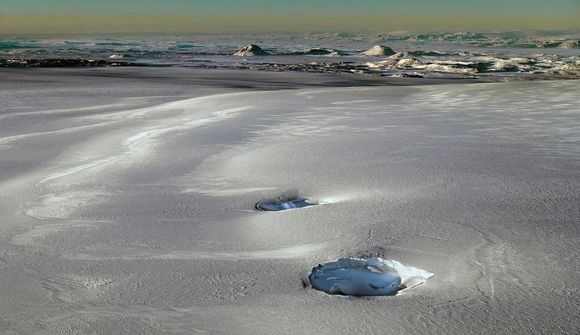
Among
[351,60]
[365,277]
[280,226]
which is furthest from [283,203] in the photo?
[351,60]

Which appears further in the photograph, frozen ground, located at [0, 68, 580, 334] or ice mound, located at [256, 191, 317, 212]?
ice mound, located at [256, 191, 317, 212]

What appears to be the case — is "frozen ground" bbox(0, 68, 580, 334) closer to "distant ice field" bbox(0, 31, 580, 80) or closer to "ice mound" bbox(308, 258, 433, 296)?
"ice mound" bbox(308, 258, 433, 296)

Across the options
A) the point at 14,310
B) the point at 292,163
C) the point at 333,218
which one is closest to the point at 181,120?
the point at 292,163

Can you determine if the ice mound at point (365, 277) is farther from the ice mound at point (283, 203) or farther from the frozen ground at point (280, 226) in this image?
the ice mound at point (283, 203)

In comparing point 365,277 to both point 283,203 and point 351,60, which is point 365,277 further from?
point 351,60

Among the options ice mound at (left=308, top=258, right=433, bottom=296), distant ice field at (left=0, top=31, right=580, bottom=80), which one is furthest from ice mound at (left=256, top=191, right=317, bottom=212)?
distant ice field at (left=0, top=31, right=580, bottom=80)

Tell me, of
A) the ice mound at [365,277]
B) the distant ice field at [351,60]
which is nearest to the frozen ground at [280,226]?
the ice mound at [365,277]
